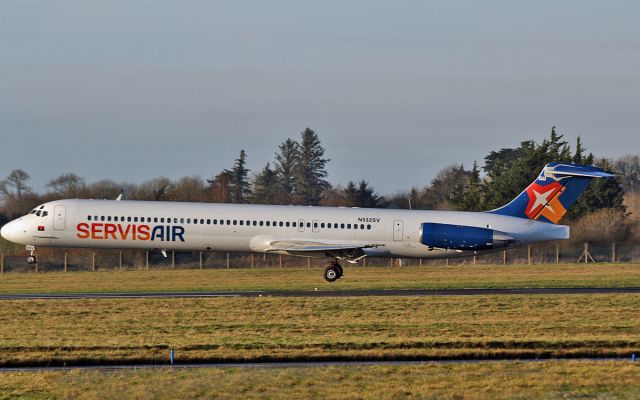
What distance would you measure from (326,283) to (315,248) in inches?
76.9

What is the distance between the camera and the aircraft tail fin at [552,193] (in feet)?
141

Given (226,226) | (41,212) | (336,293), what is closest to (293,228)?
(226,226)

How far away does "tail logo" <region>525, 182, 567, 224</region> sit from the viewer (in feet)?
141

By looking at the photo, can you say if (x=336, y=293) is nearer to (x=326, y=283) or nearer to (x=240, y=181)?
(x=326, y=283)

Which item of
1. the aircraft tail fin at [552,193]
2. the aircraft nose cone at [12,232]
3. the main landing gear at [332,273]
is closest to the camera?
the main landing gear at [332,273]

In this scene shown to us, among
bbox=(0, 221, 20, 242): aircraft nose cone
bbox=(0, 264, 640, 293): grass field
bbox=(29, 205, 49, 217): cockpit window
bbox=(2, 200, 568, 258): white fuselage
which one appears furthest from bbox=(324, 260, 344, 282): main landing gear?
bbox=(0, 221, 20, 242): aircraft nose cone

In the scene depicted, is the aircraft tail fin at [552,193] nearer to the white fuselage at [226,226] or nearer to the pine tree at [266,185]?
the white fuselage at [226,226]

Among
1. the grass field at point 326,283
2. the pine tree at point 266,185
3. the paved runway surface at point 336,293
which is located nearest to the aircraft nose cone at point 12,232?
the grass field at point 326,283

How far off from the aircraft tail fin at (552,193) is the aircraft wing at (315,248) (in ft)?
22.0

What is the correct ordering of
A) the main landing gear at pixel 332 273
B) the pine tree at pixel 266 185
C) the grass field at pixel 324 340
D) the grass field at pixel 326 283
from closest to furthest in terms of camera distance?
the grass field at pixel 324 340 → the grass field at pixel 326 283 → the main landing gear at pixel 332 273 → the pine tree at pixel 266 185

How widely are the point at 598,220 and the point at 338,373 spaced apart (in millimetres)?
43332

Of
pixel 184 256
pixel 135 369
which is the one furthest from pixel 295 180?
pixel 135 369

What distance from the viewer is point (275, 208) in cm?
4209

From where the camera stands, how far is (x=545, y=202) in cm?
4306
